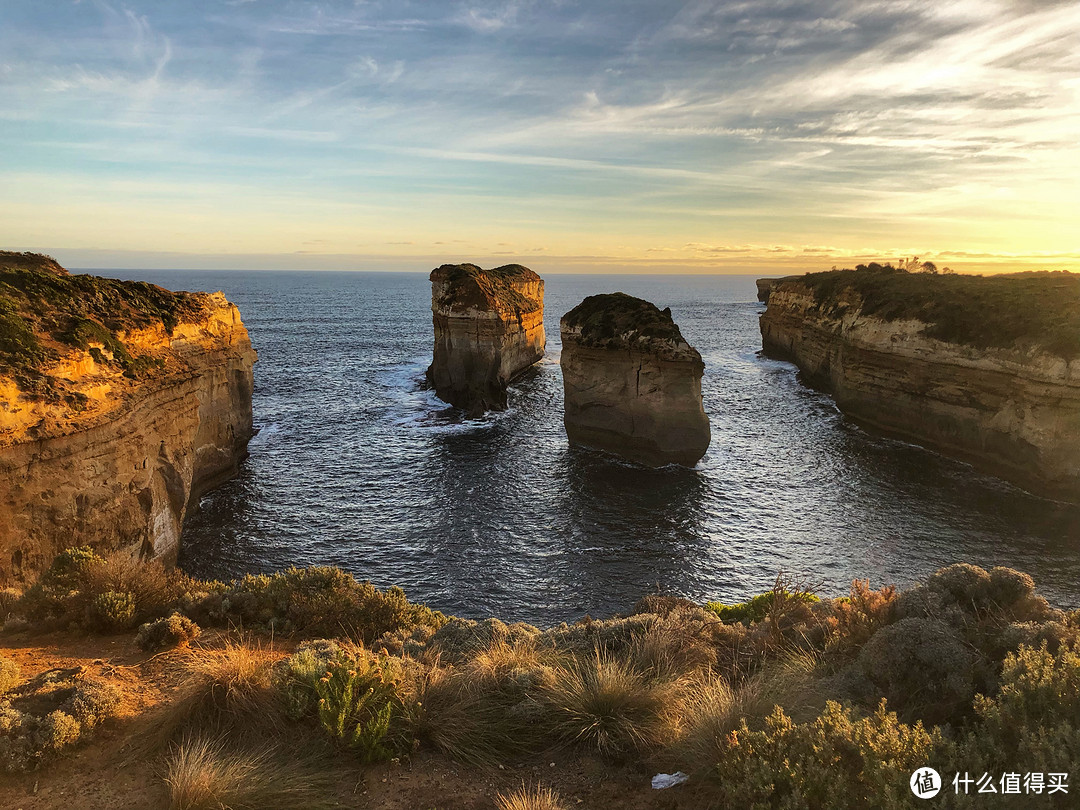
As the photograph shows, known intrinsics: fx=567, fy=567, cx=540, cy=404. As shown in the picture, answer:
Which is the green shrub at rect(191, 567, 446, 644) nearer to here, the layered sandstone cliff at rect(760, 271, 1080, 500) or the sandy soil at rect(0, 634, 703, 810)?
the sandy soil at rect(0, 634, 703, 810)

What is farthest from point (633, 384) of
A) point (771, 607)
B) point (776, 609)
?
point (776, 609)

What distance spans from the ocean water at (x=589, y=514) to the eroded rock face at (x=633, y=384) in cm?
145

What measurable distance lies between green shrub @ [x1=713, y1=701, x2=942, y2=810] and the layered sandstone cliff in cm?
2808

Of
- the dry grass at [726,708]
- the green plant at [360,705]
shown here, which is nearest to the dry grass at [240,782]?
the green plant at [360,705]

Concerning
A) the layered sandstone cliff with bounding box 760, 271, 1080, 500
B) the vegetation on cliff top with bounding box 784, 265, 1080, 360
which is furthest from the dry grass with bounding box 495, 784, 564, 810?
the vegetation on cliff top with bounding box 784, 265, 1080, 360

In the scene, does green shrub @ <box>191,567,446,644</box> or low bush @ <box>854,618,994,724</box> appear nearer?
low bush @ <box>854,618,994,724</box>

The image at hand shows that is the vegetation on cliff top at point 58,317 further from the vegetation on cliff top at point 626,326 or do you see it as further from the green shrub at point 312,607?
the vegetation on cliff top at point 626,326

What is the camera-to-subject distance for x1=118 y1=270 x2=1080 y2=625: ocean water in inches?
777

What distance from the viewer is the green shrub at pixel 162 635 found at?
28.7 ft

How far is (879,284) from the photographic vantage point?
41.7 m

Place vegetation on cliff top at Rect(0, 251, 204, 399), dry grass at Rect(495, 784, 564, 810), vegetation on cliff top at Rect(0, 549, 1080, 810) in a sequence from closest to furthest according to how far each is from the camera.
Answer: vegetation on cliff top at Rect(0, 549, 1080, 810) → dry grass at Rect(495, 784, 564, 810) → vegetation on cliff top at Rect(0, 251, 204, 399)

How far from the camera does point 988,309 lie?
30.6 meters

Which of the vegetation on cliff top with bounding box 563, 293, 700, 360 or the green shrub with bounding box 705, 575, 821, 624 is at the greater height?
the vegetation on cliff top with bounding box 563, 293, 700, 360

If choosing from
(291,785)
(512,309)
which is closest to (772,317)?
(512,309)
